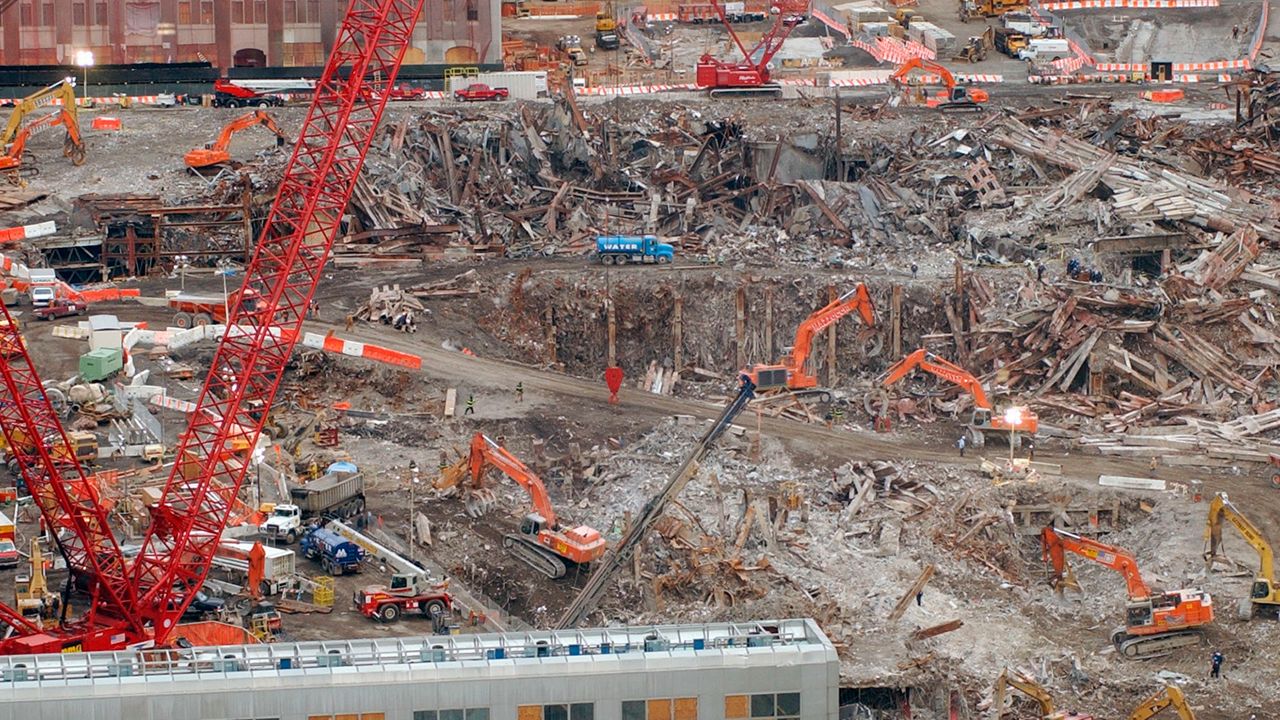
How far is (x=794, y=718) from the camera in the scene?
2500 inches

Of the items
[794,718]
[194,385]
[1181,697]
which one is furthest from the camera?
[194,385]

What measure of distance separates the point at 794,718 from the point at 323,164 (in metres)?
34.6

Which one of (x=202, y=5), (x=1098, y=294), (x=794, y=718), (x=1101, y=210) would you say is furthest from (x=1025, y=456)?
(x=202, y=5)

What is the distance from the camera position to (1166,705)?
8275cm

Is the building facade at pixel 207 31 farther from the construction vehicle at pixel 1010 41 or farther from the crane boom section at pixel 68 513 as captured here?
the crane boom section at pixel 68 513

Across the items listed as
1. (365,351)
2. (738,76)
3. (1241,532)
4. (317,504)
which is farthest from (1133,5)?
(317,504)

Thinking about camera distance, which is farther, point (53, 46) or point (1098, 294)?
point (53, 46)

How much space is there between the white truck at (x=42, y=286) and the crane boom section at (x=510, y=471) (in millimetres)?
23432

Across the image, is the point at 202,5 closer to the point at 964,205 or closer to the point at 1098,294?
the point at 964,205

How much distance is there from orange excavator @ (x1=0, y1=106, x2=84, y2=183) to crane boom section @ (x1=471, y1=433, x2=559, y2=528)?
131ft

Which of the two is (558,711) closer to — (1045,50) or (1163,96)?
(1163,96)

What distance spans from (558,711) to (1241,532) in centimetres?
4044

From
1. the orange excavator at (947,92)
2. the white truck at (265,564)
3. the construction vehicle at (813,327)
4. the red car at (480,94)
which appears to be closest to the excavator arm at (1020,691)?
the white truck at (265,564)

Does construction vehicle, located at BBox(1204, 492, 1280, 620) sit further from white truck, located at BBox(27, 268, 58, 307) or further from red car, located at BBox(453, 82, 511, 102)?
red car, located at BBox(453, 82, 511, 102)
